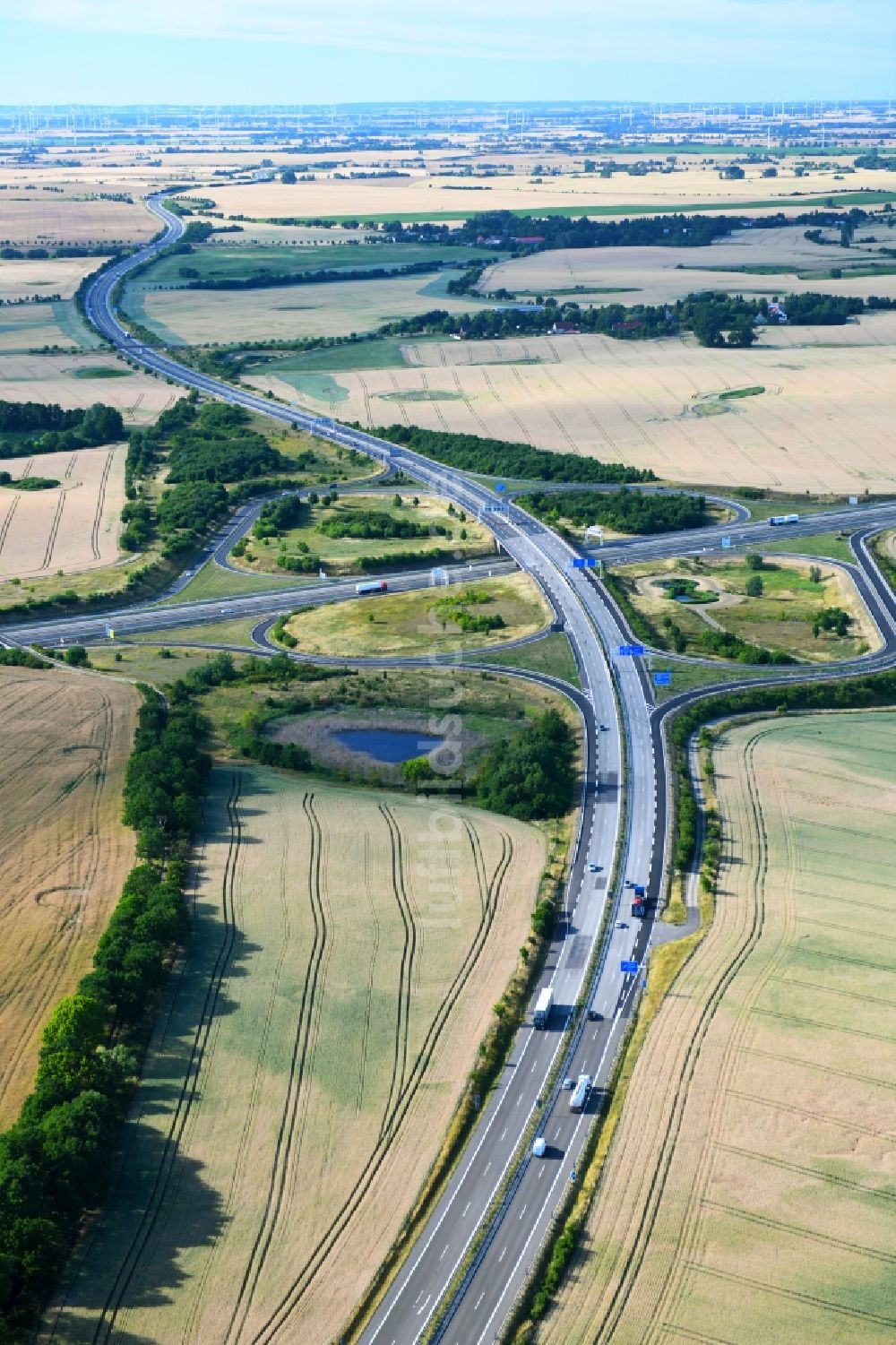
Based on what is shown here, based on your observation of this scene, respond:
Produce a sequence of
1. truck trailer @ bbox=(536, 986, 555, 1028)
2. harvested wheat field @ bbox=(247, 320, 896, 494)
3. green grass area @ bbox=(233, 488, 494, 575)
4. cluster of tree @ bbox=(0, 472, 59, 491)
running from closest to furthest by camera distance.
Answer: truck trailer @ bbox=(536, 986, 555, 1028) → green grass area @ bbox=(233, 488, 494, 575) → cluster of tree @ bbox=(0, 472, 59, 491) → harvested wheat field @ bbox=(247, 320, 896, 494)

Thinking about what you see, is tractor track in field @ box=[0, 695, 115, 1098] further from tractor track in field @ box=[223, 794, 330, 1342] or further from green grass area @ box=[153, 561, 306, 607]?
green grass area @ box=[153, 561, 306, 607]

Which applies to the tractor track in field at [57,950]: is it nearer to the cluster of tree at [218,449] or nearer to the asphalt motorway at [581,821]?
the asphalt motorway at [581,821]

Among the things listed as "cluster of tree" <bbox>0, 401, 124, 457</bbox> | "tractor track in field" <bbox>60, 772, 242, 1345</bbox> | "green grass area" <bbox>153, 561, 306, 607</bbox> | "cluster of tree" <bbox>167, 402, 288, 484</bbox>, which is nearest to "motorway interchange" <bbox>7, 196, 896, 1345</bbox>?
"green grass area" <bbox>153, 561, 306, 607</bbox>

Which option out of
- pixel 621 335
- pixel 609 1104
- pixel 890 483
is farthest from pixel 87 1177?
pixel 621 335

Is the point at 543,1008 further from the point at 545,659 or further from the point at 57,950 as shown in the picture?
the point at 545,659

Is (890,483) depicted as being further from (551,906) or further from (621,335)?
(551,906)

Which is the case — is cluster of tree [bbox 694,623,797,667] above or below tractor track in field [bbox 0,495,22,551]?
below
